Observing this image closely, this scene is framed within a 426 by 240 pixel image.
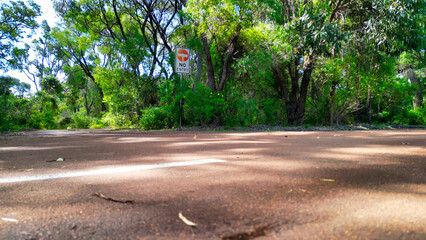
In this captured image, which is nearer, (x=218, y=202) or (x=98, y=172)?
(x=218, y=202)

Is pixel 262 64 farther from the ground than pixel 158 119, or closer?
farther from the ground

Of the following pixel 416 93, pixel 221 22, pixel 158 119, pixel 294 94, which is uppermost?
pixel 221 22

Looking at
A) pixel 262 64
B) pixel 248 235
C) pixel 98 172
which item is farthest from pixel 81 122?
pixel 248 235

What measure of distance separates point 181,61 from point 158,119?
2.26 metres

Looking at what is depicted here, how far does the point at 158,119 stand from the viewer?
8.91 metres

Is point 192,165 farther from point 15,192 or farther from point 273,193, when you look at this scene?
point 15,192

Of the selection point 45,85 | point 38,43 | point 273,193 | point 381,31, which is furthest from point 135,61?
point 38,43

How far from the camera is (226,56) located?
411 inches

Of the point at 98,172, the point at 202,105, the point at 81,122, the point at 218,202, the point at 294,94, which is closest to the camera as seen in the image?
the point at 218,202

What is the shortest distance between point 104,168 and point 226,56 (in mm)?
8940

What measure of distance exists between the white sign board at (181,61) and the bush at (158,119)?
56.6 inches

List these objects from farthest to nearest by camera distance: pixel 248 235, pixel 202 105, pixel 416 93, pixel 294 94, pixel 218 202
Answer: pixel 416 93 → pixel 294 94 → pixel 202 105 → pixel 218 202 → pixel 248 235

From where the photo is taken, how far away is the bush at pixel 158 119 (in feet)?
29.0

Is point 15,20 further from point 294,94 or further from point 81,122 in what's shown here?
point 294,94
